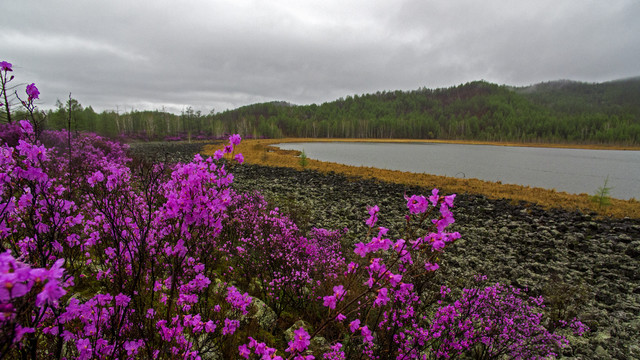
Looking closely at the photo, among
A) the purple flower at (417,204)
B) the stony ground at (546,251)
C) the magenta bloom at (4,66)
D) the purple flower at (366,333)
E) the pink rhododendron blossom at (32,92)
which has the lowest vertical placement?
the stony ground at (546,251)

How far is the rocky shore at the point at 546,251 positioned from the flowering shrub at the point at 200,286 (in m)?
1.03

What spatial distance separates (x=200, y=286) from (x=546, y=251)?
9887 millimetres

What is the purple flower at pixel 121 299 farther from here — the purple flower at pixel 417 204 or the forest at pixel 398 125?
the forest at pixel 398 125

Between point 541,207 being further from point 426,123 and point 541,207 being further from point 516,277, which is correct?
point 426,123

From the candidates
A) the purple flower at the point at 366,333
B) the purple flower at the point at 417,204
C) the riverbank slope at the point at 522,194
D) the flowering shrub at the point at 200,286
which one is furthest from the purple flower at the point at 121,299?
the riverbank slope at the point at 522,194

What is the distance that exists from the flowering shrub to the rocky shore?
1.03 metres

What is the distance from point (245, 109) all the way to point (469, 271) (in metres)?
196

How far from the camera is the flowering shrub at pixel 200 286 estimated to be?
6.44 ft

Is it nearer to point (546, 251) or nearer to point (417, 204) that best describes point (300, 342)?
point (417, 204)

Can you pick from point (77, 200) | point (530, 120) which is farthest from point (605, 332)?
point (530, 120)

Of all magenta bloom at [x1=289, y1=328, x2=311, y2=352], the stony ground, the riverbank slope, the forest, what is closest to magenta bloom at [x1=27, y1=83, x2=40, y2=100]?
magenta bloom at [x1=289, y1=328, x2=311, y2=352]

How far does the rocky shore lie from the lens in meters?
5.31

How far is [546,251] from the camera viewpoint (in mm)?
8281

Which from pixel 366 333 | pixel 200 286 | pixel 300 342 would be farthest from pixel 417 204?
pixel 200 286
